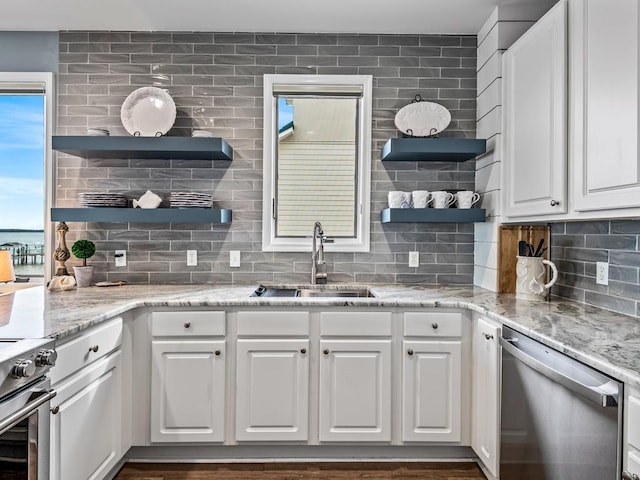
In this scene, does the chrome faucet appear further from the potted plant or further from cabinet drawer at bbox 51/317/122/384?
the potted plant

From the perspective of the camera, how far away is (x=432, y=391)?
2.41 m

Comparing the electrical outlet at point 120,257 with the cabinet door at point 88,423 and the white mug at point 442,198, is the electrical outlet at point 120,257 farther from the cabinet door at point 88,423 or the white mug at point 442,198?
the white mug at point 442,198

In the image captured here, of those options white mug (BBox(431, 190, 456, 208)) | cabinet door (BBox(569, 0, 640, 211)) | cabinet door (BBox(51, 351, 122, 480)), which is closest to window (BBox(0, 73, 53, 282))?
cabinet door (BBox(51, 351, 122, 480))

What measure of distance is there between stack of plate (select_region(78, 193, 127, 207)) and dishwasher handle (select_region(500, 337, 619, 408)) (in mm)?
2403

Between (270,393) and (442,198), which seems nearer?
(270,393)

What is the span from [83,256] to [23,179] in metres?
0.79

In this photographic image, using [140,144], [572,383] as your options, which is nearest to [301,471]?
[572,383]

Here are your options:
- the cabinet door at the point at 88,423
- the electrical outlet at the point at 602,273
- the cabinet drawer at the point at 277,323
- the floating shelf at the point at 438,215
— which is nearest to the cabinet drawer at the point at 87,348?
the cabinet door at the point at 88,423

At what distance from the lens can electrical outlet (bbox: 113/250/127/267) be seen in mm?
3078

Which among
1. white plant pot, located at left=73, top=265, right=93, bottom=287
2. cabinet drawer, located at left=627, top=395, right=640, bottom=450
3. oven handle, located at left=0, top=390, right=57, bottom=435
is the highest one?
white plant pot, located at left=73, top=265, right=93, bottom=287

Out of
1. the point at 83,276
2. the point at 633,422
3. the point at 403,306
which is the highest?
the point at 83,276

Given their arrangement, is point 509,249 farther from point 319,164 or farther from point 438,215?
point 319,164

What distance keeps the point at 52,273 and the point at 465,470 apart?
9.32ft

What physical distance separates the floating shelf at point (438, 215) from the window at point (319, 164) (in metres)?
0.34
